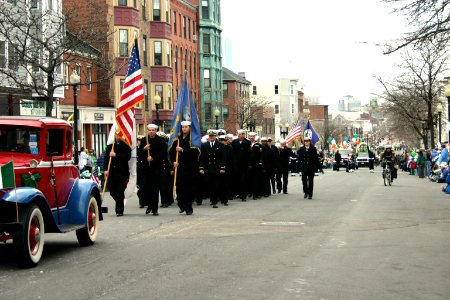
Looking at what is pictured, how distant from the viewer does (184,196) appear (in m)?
19.8

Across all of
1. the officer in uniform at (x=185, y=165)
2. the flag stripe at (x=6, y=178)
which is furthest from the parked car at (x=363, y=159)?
the flag stripe at (x=6, y=178)

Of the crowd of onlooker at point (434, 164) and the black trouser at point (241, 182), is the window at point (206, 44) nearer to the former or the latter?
the crowd of onlooker at point (434, 164)

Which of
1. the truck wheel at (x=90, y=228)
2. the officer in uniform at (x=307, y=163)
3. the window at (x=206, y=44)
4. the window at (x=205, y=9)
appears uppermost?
the window at (x=205, y=9)

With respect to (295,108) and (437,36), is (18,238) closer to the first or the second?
(437,36)

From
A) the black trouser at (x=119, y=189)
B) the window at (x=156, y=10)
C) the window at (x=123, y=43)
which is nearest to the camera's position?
the black trouser at (x=119, y=189)

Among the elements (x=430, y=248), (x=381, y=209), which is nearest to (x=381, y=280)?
(x=430, y=248)

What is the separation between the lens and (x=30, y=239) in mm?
10977

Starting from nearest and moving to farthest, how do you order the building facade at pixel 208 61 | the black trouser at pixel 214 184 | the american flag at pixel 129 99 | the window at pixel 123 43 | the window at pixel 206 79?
1. the american flag at pixel 129 99
2. the black trouser at pixel 214 184
3. the window at pixel 123 43
4. the building facade at pixel 208 61
5. the window at pixel 206 79

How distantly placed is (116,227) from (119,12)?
146 ft

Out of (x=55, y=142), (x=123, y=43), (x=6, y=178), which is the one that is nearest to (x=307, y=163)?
(x=55, y=142)

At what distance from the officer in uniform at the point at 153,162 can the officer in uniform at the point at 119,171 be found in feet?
1.98

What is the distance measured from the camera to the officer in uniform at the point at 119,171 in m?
19.4

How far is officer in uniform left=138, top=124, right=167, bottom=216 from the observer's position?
64.7ft

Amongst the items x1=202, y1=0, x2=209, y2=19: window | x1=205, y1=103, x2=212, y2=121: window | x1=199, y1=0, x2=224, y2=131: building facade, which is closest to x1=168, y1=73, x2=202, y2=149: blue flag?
x1=199, y1=0, x2=224, y2=131: building facade
